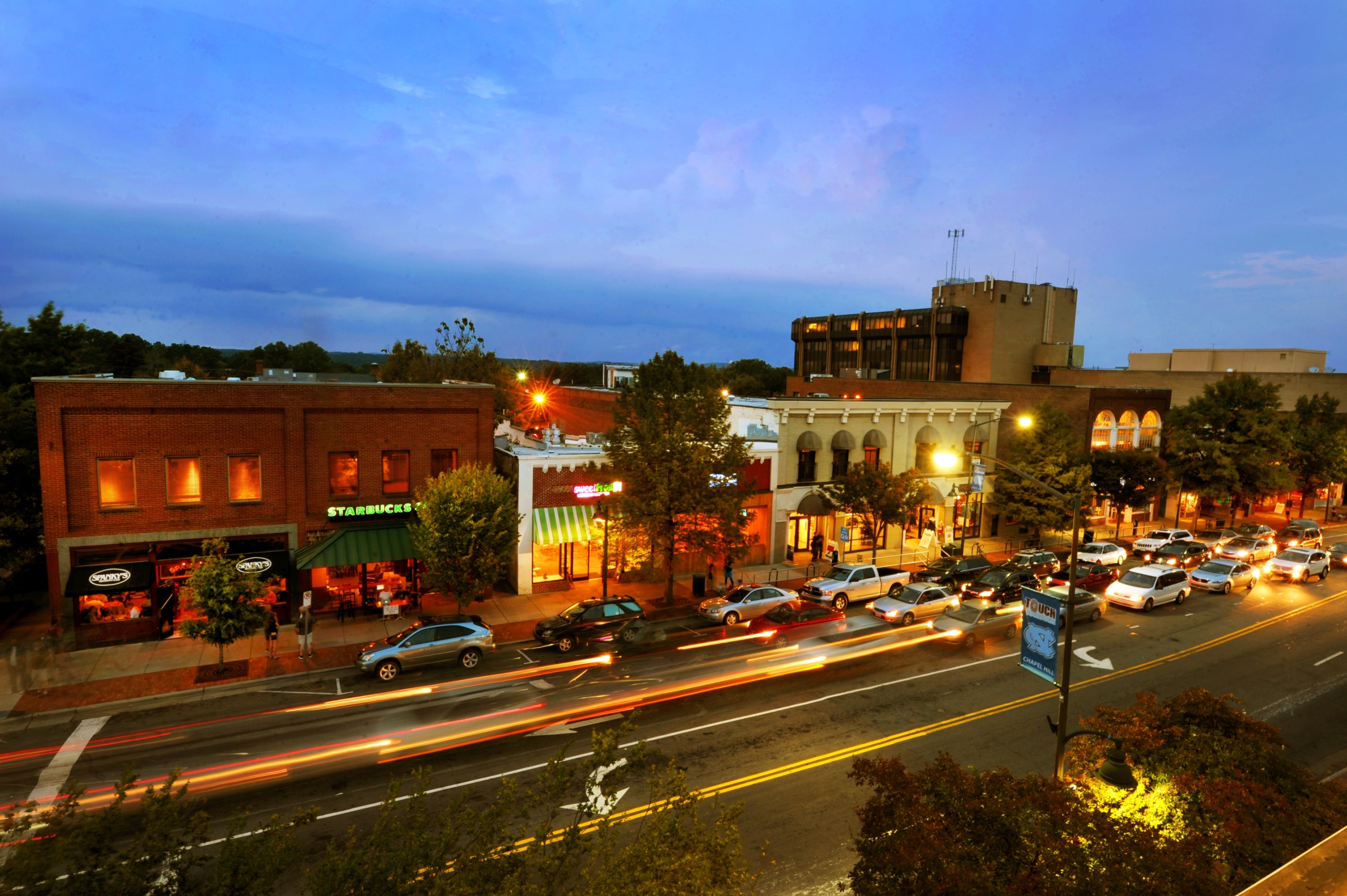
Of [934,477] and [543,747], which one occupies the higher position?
[934,477]

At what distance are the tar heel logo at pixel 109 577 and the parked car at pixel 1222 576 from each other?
44.1m

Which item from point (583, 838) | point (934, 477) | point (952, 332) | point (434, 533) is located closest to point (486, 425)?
point (434, 533)

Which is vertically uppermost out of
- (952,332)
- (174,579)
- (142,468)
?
(952,332)

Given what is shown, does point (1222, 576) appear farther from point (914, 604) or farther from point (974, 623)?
point (914, 604)

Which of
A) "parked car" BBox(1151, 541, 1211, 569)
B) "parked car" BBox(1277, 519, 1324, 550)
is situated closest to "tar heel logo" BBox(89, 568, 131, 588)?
"parked car" BBox(1151, 541, 1211, 569)

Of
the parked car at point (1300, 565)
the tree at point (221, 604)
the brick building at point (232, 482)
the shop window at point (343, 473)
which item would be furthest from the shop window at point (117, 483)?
the parked car at point (1300, 565)

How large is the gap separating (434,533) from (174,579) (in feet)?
31.4

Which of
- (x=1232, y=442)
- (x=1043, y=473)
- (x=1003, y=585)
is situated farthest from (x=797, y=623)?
(x=1232, y=442)

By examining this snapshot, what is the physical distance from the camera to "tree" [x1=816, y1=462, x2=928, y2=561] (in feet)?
116

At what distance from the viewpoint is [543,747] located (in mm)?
17125

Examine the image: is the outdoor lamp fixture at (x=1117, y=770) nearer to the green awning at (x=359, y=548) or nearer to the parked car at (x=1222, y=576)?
the green awning at (x=359, y=548)

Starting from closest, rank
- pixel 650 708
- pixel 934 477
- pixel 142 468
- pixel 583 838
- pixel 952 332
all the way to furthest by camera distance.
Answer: pixel 583 838
pixel 650 708
pixel 142 468
pixel 934 477
pixel 952 332

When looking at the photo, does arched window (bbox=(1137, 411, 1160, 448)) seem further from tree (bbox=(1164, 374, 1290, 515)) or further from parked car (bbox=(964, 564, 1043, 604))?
parked car (bbox=(964, 564, 1043, 604))

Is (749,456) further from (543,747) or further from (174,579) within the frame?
(174,579)
